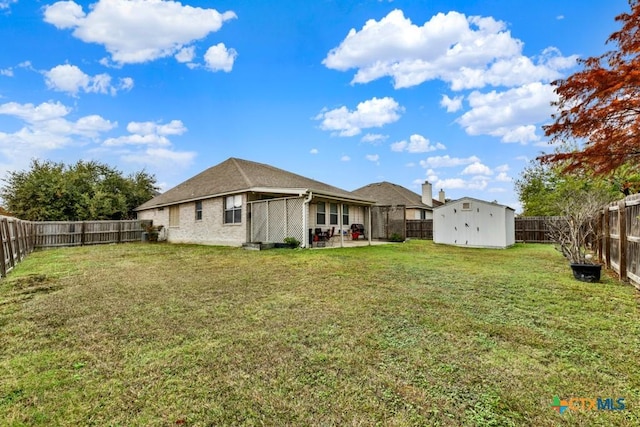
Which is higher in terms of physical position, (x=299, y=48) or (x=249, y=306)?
(x=299, y=48)

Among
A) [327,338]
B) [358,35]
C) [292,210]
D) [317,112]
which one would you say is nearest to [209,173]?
[317,112]

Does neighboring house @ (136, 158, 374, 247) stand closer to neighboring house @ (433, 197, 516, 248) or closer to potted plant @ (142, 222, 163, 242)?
potted plant @ (142, 222, 163, 242)

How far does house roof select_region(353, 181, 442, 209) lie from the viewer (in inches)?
1018

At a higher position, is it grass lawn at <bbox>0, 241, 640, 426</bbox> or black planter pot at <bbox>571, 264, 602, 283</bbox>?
black planter pot at <bbox>571, 264, 602, 283</bbox>

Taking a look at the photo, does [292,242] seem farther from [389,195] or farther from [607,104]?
[389,195]

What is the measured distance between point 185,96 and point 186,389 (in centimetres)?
1671

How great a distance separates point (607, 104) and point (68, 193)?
27.0 metres

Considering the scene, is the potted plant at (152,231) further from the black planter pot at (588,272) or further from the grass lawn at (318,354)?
the black planter pot at (588,272)

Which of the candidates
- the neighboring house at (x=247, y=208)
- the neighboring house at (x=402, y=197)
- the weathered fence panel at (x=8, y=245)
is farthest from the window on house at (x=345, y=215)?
the weathered fence panel at (x=8, y=245)

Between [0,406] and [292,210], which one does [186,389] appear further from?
[292,210]

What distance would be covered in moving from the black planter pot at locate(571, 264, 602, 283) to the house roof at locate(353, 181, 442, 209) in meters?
18.0

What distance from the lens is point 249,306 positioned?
15.0ft

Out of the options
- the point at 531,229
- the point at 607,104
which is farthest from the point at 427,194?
the point at 607,104

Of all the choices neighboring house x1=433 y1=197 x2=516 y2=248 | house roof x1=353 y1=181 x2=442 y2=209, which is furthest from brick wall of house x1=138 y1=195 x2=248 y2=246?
house roof x1=353 y1=181 x2=442 y2=209
